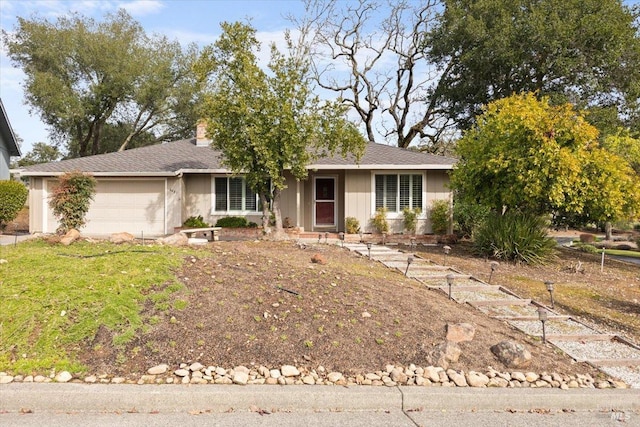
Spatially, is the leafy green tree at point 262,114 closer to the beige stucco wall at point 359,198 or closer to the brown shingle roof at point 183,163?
the brown shingle roof at point 183,163

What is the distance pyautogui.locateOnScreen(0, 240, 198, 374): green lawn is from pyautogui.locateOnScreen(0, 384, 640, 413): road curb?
377 mm

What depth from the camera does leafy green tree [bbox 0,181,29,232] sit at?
55.1 feet

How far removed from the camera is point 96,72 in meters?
29.6

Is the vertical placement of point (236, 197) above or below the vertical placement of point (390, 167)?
below

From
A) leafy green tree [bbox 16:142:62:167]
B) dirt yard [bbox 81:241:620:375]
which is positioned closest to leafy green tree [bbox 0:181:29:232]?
dirt yard [bbox 81:241:620:375]

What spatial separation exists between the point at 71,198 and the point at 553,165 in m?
12.1

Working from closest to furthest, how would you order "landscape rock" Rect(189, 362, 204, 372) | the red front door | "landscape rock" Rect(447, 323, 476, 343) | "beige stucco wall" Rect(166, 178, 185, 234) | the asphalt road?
1. the asphalt road
2. "landscape rock" Rect(189, 362, 204, 372)
3. "landscape rock" Rect(447, 323, 476, 343)
4. "beige stucco wall" Rect(166, 178, 185, 234)
5. the red front door

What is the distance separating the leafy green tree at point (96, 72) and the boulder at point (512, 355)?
26.1 metres

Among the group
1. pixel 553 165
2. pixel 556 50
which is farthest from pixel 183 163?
pixel 556 50

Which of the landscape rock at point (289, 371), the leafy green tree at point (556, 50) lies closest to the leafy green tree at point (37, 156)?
the leafy green tree at point (556, 50)

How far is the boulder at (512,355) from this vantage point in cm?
434

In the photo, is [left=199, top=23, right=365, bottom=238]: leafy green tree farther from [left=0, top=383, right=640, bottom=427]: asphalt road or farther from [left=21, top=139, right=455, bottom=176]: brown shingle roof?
[left=0, top=383, right=640, bottom=427]: asphalt road

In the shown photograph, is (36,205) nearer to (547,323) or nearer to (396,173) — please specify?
(396,173)

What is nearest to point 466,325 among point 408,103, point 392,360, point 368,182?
point 392,360
